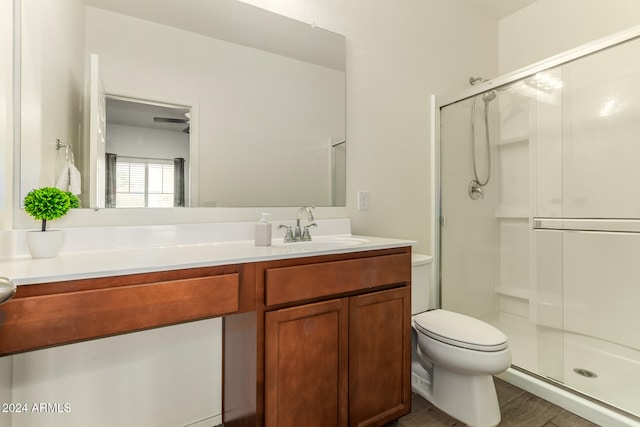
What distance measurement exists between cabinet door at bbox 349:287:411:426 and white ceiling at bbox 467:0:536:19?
236 centimetres

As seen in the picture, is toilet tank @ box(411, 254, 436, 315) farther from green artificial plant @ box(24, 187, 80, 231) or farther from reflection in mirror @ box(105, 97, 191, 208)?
green artificial plant @ box(24, 187, 80, 231)

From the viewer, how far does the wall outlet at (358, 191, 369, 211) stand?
6.24ft

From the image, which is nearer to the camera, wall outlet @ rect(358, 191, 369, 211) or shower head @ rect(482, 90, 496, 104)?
wall outlet @ rect(358, 191, 369, 211)

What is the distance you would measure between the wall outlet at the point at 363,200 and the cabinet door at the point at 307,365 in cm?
78

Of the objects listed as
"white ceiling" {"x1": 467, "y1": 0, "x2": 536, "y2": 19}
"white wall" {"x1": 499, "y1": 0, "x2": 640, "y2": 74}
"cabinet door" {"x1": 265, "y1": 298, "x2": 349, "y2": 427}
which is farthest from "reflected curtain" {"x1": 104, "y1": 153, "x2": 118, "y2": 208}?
→ "white wall" {"x1": 499, "y1": 0, "x2": 640, "y2": 74}

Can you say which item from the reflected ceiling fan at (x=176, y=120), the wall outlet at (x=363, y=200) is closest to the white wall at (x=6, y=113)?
the reflected ceiling fan at (x=176, y=120)

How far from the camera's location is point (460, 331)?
1.49m

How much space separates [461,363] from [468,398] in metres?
0.20

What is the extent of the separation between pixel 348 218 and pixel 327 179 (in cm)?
26

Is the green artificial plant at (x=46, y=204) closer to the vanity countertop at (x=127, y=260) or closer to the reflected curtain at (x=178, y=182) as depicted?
the vanity countertop at (x=127, y=260)

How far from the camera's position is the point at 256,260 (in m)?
1.06

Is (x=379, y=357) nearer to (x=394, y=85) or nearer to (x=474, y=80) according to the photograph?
(x=394, y=85)

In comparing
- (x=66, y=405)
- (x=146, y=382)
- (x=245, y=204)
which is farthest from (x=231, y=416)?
(x=245, y=204)

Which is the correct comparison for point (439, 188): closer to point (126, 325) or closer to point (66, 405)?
point (126, 325)
